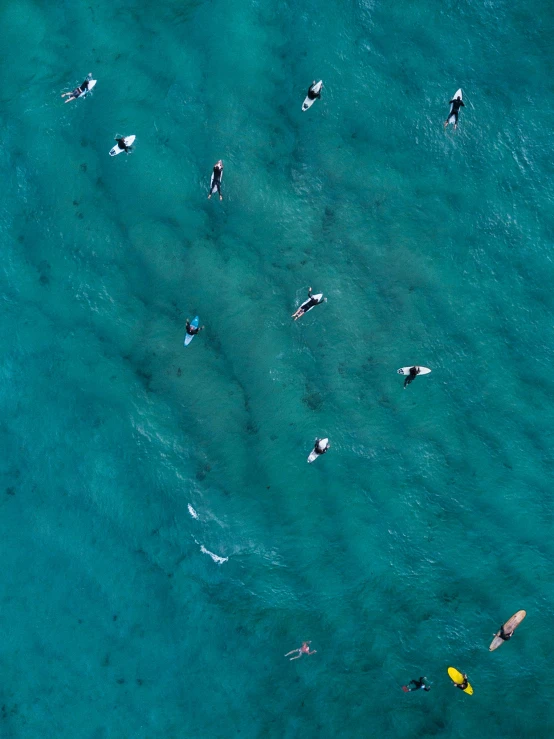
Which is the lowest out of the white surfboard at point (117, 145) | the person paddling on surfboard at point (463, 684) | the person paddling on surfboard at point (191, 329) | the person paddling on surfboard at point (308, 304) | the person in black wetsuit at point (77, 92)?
the person paddling on surfboard at point (463, 684)

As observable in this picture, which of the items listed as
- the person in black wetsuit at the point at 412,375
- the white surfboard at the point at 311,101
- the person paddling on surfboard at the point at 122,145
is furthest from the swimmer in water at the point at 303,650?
the white surfboard at the point at 311,101

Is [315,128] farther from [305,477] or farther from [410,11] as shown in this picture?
[305,477]

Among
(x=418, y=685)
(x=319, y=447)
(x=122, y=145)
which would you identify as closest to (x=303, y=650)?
(x=418, y=685)

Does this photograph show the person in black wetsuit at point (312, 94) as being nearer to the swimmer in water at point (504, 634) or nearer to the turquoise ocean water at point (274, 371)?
the turquoise ocean water at point (274, 371)

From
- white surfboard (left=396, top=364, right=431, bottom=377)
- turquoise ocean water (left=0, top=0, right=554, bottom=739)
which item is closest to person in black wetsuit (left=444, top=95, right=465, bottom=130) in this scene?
turquoise ocean water (left=0, top=0, right=554, bottom=739)

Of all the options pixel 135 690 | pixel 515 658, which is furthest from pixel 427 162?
pixel 135 690

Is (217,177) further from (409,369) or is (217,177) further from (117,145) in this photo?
(409,369)

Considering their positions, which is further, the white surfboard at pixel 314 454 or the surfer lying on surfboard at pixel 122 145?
the surfer lying on surfboard at pixel 122 145
